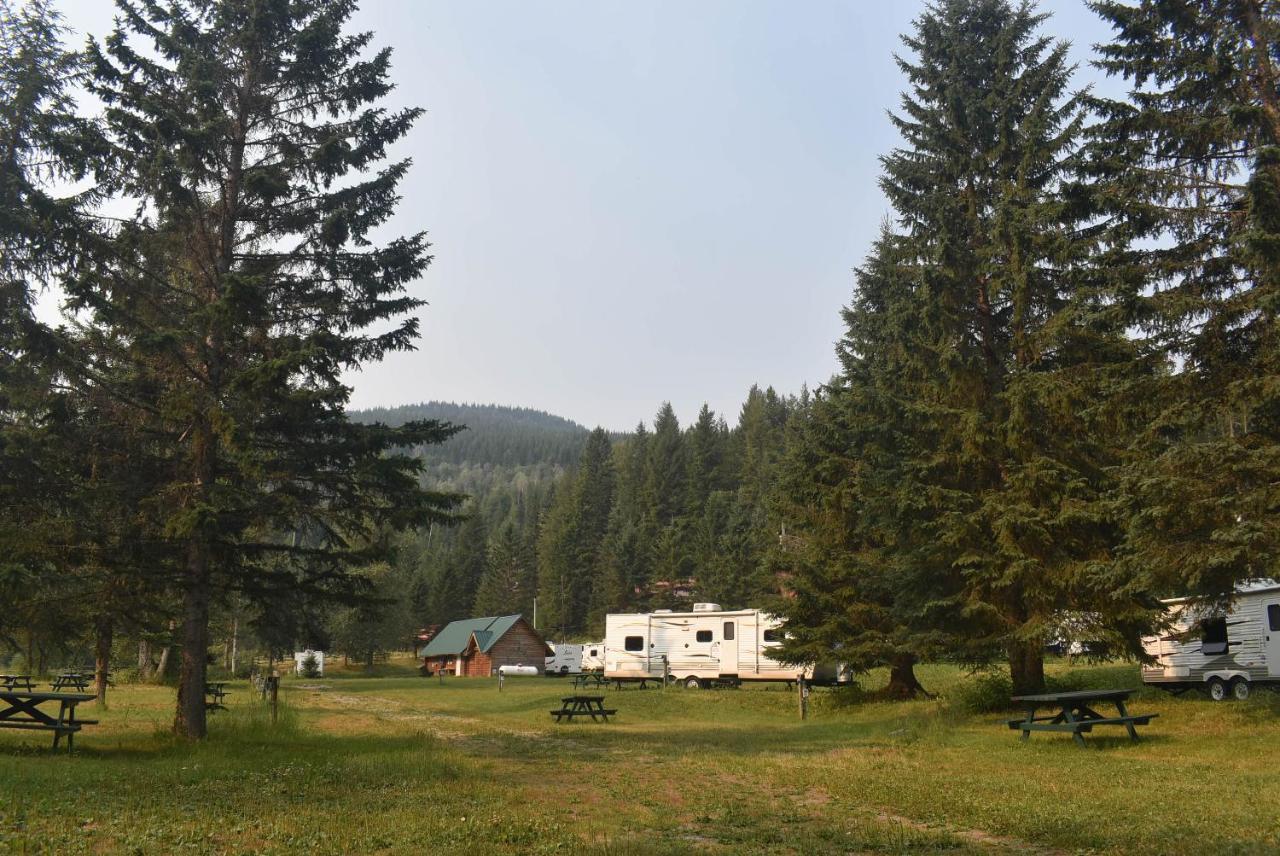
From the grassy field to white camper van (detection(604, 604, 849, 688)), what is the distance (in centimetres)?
1456

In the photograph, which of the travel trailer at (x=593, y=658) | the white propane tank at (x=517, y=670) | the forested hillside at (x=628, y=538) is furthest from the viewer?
Result: the forested hillside at (x=628, y=538)

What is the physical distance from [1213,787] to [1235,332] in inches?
329

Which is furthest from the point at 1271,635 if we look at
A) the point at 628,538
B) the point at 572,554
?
the point at 572,554

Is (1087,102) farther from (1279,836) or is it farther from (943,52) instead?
(1279,836)

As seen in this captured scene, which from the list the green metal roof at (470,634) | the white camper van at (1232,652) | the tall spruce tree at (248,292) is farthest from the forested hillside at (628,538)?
the tall spruce tree at (248,292)

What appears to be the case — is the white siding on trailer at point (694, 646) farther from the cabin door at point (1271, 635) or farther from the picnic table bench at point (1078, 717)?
the picnic table bench at point (1078, 717)

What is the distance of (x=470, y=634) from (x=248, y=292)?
44.5 meters

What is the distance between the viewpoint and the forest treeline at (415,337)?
1337 cm

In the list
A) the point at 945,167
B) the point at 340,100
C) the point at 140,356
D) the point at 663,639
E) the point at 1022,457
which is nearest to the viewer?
the point at 140,356

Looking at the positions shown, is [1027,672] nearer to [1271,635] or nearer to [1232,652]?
[1232,652]

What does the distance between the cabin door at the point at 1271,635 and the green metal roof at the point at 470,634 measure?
40.7 metres

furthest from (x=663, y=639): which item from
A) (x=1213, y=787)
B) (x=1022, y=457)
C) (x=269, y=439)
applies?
(x=1213, y=787)

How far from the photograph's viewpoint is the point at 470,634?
54625mm

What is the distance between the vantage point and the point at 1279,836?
23.5 feet
